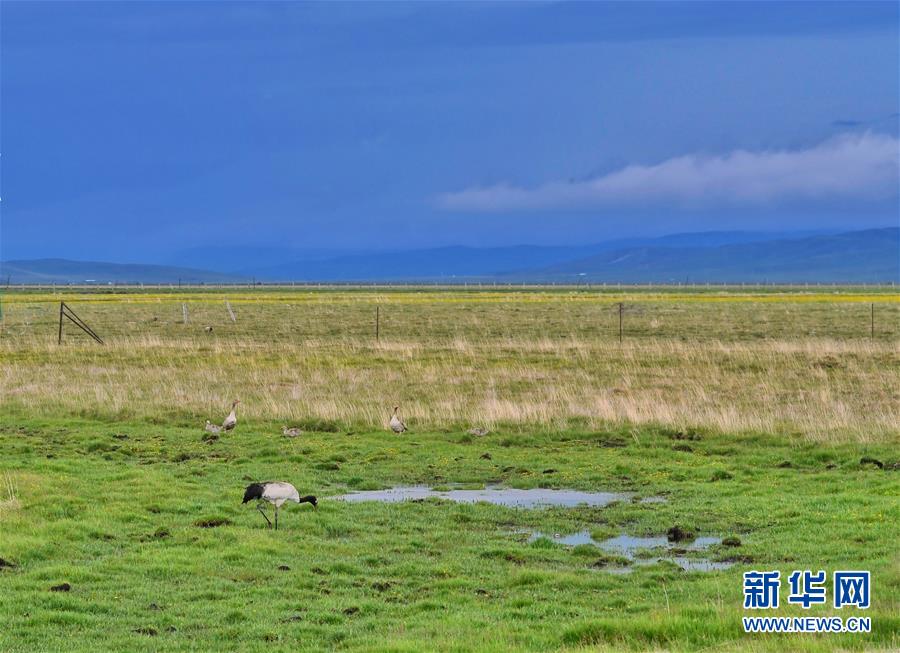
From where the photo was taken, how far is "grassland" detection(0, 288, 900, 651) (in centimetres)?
1041

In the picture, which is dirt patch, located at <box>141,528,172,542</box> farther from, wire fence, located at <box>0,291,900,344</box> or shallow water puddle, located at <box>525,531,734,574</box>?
wire fence, located at <box>0,291,900,344</box>

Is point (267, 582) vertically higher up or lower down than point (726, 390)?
lower down

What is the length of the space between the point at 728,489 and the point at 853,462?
3.13 m

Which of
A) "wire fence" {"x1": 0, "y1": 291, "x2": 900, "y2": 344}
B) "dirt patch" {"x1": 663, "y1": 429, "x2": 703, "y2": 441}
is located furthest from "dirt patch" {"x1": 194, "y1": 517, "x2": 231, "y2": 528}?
"wire fence" {"x1": 0, "y1": 291, "x2": 900, "y2": 344}

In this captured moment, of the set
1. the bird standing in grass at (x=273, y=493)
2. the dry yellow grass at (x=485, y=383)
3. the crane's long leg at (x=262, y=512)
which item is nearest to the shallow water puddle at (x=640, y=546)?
the bird standing in grass at (x=273, y=493)

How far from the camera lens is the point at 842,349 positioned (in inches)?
1526

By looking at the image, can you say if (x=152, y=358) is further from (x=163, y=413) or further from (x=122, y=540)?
(x=122, y=540)

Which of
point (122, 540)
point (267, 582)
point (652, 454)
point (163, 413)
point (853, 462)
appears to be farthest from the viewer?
point (163, 413)

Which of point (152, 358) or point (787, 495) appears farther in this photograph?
point (152, 358)

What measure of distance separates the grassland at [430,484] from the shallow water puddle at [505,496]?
1.44ft

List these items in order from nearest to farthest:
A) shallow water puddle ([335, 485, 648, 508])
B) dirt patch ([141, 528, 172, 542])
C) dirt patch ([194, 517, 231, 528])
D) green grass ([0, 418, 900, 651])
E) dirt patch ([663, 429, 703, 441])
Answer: green grass ([0, 418, 900, 651]), dirt patch ([141, 528, 172, 542]), dirt patch ([194, 517, 231, 528]), shallow water puddle ([335, 485, 648, 508]), dirt patch ([663, 429, 703, 441])

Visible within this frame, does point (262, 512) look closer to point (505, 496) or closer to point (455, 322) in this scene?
point (505, 496)

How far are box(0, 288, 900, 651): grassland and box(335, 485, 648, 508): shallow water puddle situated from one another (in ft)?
1.44

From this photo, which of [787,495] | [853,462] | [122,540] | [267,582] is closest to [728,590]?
[267,582]
